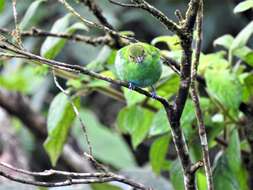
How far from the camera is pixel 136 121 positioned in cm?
147

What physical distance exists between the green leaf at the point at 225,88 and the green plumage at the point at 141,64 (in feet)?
1.02

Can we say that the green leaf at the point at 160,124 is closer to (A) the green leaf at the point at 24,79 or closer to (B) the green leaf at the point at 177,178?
(B) the green leaf at the point at 177,178

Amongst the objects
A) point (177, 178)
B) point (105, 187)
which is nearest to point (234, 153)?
point (177, 178)

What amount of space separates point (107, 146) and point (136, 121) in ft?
4.89

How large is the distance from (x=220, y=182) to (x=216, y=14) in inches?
72.3

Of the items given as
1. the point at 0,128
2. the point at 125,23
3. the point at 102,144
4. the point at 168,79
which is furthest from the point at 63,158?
the point at 168,79

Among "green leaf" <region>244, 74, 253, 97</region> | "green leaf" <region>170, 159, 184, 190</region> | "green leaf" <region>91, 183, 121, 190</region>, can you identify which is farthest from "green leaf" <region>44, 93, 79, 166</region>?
"green leaf" <region>244, 74, 253, 97</region>

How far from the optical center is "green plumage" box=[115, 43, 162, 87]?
3.04 ft

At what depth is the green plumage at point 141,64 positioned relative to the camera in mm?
927

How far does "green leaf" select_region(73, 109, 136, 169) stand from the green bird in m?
1.87

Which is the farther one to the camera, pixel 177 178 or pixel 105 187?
pixel 105 187

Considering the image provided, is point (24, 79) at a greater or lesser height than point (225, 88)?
greater

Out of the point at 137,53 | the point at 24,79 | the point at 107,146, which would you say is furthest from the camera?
the point at 24,79

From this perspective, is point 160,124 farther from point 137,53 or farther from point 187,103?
point 137,53
